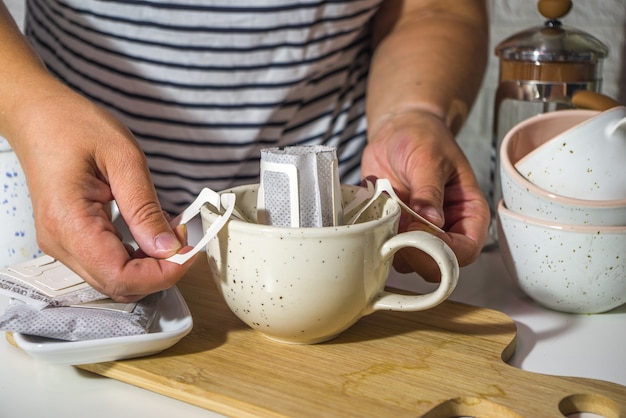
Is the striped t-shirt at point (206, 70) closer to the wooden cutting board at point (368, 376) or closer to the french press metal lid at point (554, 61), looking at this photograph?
the french press metal lid at point (554, 61)

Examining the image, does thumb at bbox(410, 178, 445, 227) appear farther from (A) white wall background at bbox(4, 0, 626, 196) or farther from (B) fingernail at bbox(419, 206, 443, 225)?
(A) white wall background at bbox(4, 0, 626, 196)

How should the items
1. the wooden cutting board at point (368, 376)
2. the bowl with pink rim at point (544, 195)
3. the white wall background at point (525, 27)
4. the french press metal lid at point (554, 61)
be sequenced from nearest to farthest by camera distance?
the wooden cutting board at point (368, 376) → the bowl with pink rim at point (544, 195) → the french press metal lid at point (554, 61) → the white wall background at point (525, 27)

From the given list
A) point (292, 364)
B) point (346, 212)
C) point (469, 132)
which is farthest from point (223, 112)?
point (469, 132)

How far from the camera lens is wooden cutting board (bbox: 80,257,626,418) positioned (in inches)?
16.7

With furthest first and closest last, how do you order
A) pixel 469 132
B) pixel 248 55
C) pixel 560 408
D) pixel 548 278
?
pixel 469 132, pixel 248 55, pixel 548 278, pixel 560 408

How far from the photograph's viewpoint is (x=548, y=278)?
1.82ft

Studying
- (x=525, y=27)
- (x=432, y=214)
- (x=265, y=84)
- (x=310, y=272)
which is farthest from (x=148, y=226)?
(x=525, y=27)

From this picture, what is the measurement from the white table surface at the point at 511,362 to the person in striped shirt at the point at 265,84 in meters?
0.05

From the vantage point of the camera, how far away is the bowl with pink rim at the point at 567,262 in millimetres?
532

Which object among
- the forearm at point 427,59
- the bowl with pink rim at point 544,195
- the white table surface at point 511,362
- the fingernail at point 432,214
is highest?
the forearm at point 427,59

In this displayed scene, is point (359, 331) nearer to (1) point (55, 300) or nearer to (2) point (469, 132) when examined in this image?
(1) point (55, 300)

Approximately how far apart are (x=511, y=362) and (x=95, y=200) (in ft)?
0.97

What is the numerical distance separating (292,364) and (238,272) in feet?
0.22

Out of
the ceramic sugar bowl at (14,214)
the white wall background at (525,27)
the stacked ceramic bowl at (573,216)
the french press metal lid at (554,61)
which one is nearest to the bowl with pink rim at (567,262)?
the stacked ceramic bowl at (573,216)
